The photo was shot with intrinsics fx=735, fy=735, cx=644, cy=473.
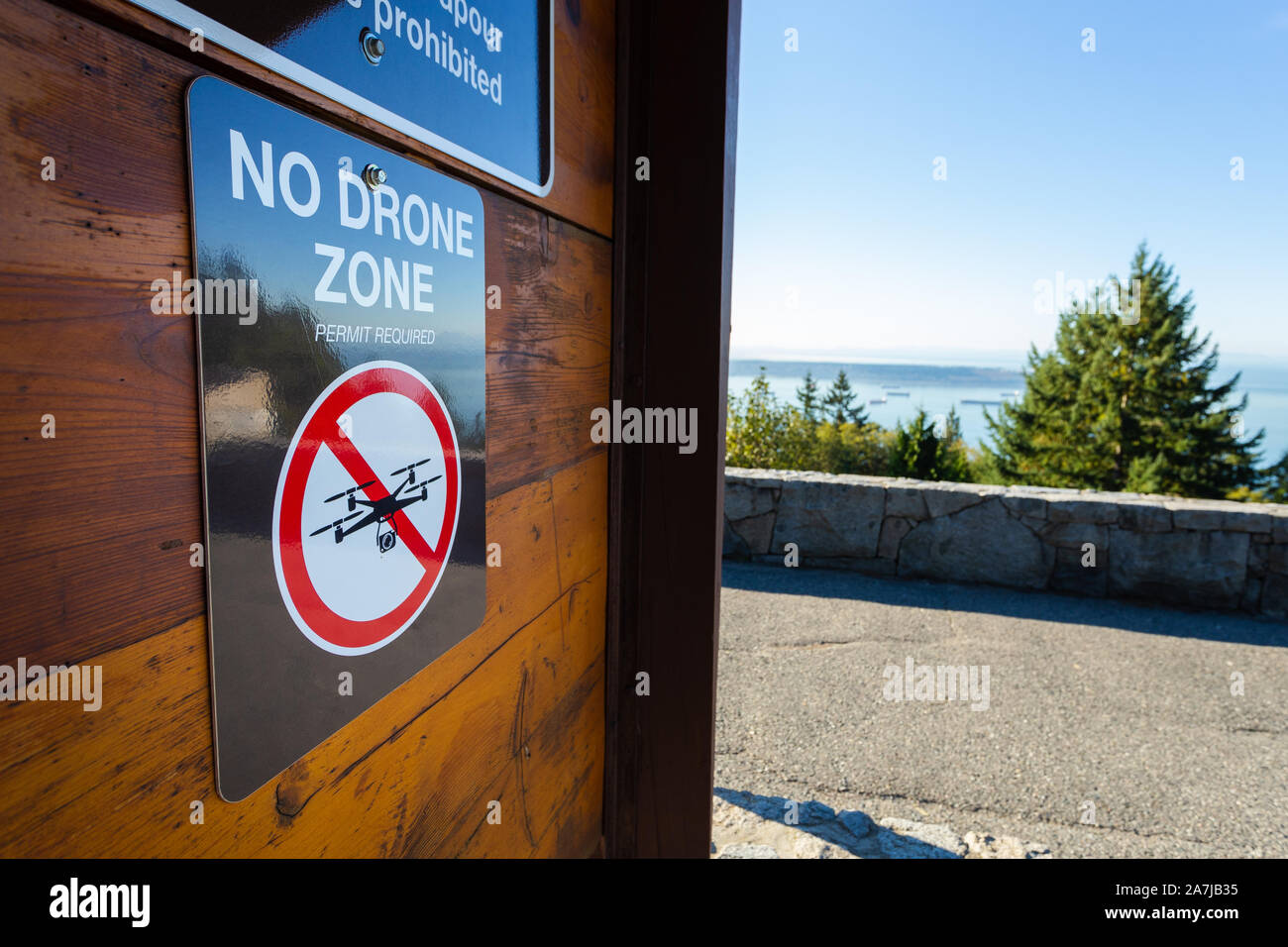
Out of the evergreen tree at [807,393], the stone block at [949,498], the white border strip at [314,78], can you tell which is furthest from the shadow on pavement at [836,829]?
the evergreen tree at [807,393]

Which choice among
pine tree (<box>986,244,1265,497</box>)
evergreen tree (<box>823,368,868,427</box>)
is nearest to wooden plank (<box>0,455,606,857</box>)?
pine tree (<box>986,244,1265,497</box>)

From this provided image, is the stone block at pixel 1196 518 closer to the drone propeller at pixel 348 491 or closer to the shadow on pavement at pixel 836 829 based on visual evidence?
the shadow on pavement at pixel 836 829

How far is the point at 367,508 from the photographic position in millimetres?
942

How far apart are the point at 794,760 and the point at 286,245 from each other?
140 inches

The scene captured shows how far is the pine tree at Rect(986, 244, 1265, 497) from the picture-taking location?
1118 inches

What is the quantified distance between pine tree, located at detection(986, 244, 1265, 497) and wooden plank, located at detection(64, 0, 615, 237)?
3264 cm

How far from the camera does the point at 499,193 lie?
1246 millimetres

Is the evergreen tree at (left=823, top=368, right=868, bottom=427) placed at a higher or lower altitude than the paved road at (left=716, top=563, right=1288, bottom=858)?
higher

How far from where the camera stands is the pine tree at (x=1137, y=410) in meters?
28.4

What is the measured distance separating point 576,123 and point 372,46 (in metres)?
0.65

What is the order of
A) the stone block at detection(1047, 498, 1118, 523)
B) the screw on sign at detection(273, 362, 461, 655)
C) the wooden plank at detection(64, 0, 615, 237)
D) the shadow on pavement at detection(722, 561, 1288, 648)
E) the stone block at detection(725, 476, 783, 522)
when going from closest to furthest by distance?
1. the screw on sign at detection(273, 362, 461, 655)
2. the wooden plank at detection(64, 0, 615, 237)
3. the shadow on pavement at detection(722, 561, 1288, 648)
4. the stone block at detection(1047, 498, 1118, 523)
5. the stone block at detection(725, 476, 783, 522)

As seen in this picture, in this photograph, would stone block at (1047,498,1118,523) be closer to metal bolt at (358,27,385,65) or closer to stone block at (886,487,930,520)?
stone block at (886,487,930,520)
